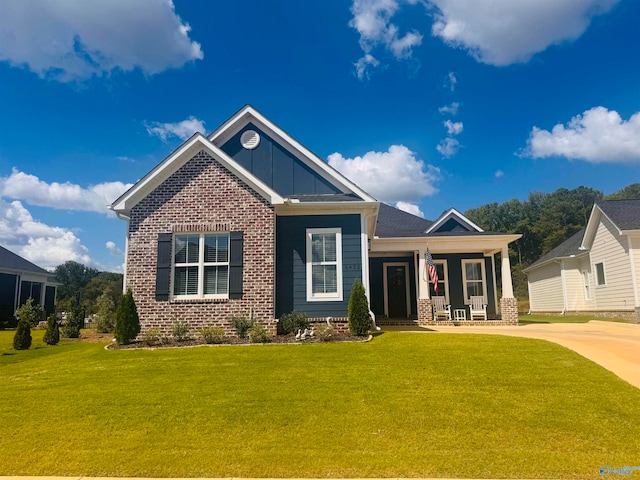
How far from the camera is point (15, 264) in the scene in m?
28.8

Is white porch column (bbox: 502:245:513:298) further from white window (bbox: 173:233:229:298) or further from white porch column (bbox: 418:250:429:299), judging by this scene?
white window (bbox: 173:233:229:298)

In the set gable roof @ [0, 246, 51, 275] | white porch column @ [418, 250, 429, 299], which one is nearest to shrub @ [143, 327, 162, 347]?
white porch column @ [418, 250, 429, 299]

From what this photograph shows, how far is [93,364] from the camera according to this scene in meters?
9.12

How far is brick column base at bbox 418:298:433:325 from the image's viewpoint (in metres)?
17.7

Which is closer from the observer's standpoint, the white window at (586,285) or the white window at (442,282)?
the white window at (442,282)

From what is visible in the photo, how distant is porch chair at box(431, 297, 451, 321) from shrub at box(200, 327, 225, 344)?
35.0ft

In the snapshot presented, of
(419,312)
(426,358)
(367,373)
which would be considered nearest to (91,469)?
(367,373)

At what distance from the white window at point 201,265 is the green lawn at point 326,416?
351cm

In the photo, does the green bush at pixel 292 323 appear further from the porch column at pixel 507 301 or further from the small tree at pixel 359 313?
the porch column at pixel 507 301

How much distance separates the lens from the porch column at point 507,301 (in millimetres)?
17688

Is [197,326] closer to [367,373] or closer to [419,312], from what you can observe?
[367,373]

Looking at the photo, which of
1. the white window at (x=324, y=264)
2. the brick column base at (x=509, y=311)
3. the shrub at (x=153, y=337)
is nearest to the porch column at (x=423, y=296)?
the brick column base at (x=509, y=311)

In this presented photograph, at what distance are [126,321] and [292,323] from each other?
4.40m

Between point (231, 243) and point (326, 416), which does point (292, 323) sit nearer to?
point (231, 243)
